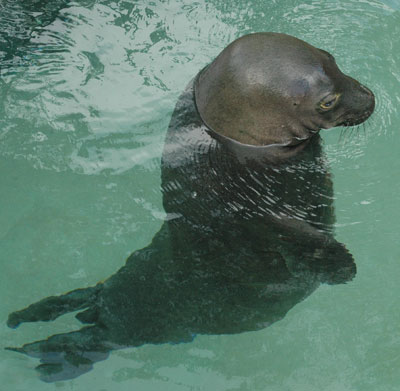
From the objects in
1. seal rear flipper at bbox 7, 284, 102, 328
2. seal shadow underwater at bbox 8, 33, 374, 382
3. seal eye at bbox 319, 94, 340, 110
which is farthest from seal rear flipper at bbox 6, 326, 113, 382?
seal eye at bbox 319, 94, 340, 110

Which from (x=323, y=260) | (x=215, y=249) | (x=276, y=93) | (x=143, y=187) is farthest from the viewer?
(x=143, y=187)

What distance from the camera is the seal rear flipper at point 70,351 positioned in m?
4.61

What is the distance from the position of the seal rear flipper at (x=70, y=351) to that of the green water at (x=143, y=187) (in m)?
0.25

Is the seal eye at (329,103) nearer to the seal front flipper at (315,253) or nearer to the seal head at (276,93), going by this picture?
the seal head at (276,93)

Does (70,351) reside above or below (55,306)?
below

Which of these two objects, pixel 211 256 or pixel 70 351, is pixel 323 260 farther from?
pixel 70 351

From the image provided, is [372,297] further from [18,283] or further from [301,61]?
[18,283]

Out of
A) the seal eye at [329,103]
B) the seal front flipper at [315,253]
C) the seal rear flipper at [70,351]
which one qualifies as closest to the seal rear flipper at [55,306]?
the seal rear flipper at [70,351]

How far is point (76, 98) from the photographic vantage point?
5777mm

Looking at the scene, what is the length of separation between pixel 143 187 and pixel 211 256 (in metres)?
1.05

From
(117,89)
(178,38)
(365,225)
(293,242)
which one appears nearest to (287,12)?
(178,38)

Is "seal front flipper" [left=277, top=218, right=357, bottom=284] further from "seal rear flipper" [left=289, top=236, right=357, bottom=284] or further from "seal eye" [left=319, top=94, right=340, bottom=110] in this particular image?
"seal eye" [left=319, top=94, right=340, bottom=110]

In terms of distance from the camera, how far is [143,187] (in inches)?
208

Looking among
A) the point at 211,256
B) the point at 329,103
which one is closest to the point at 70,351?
Answer: the point at 211,256
